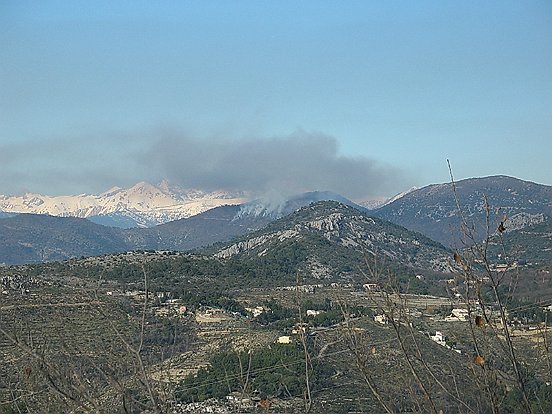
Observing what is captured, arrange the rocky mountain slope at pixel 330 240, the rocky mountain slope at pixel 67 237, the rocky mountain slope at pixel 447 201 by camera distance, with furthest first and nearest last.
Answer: the rocky mountain slope at pixel 67 237 < the rocky mountain slope at pixel 447 201 < the rocky mountain slope at pixel 330 240

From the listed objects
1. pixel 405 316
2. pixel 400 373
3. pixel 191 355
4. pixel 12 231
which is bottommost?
pixel 191 355

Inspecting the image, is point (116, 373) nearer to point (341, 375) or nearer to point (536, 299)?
point (536, 299)

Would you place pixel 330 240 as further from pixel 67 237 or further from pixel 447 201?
pixel 67 237

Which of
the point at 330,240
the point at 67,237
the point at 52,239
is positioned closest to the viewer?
the point at 330,240

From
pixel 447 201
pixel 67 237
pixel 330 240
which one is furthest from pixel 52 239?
pixel 330 240

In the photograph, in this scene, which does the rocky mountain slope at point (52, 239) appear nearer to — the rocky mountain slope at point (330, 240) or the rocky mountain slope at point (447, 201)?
the rocky mountain slope at point (447, 201)

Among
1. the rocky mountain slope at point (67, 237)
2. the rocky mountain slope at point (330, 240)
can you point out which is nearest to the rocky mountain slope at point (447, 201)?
the rocky mountain slope at point (67, 237)

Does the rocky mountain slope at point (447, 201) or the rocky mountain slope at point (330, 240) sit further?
the rocky mountain slope at point (447, 201)

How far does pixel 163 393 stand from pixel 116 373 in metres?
0.33

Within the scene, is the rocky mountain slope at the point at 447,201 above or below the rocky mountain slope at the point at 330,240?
above

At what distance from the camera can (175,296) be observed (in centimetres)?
3716

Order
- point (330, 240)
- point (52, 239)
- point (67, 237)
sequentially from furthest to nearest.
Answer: point (67, 237) → point (52, 239) → point (330, 240)

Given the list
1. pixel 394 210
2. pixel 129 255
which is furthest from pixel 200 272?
pixel 394 210

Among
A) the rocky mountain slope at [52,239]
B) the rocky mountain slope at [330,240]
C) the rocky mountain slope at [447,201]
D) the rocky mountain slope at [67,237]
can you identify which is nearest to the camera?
the rocky mountain slope at [330,240]
